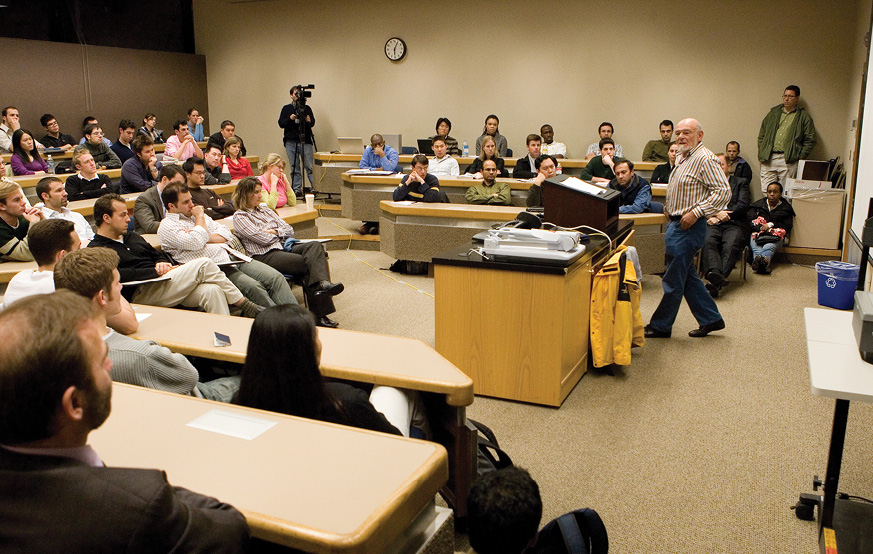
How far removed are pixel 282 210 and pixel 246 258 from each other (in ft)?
4.30

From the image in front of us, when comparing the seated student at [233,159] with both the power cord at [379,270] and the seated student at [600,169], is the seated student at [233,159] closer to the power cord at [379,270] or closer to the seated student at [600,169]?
the power cord at [379,270]

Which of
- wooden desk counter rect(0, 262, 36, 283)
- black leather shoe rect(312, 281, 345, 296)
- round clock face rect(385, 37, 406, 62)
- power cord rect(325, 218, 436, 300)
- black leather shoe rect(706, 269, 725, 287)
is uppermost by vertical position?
round clock face rect(385, 37, 406, 62)

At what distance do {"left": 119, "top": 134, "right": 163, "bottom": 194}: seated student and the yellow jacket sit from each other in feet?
12.9

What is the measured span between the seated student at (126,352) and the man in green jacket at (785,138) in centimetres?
732

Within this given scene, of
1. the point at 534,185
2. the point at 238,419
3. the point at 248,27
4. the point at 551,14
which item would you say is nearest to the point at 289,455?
the point at 238,419

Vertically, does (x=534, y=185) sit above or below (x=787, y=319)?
above

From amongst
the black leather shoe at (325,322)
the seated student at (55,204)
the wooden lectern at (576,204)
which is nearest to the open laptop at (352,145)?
the black leather shoe at (325,322)

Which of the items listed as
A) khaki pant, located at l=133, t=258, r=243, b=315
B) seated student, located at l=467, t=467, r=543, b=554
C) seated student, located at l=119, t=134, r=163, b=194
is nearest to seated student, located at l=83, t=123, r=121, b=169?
seated student, located at l=119, t=134, r=163, b=194

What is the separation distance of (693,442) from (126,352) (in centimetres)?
231

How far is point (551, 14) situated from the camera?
9.62 metres

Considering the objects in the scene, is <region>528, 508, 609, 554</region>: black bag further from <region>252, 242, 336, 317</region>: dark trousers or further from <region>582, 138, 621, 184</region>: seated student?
<region>582, 138, 621, 184</region>: seated student

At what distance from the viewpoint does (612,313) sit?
12.4 ft

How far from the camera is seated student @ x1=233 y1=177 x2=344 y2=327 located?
4.69m

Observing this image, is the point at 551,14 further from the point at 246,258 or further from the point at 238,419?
the point at 238,419
